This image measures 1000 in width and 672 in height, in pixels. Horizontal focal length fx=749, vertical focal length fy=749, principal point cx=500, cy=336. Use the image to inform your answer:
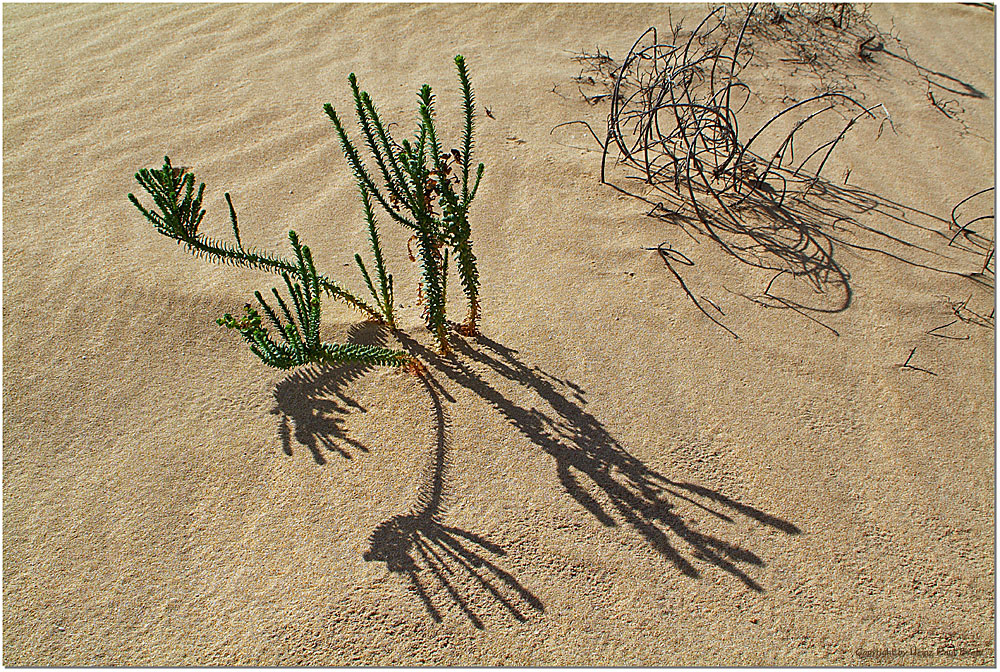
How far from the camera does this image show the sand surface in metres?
1.70

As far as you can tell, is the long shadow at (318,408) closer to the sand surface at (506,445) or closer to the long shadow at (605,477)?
the sand surface at (506,445)

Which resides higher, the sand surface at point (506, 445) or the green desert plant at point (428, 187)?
the green desert plant at point (428, 187)

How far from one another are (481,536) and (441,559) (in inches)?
4.5

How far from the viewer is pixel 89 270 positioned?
2.67 m

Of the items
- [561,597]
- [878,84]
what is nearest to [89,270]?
[561,597]

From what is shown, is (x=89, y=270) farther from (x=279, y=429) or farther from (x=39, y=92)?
(x=39, y=92)

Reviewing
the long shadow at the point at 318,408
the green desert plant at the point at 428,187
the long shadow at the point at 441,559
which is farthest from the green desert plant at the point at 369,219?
the long shadow at the point at 441,559

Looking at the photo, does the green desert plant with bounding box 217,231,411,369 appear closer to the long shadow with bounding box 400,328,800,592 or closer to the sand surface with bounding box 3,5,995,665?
the sand surface with bounding box 3,5,995,665

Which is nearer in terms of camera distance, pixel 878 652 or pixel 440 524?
pixel 878 652

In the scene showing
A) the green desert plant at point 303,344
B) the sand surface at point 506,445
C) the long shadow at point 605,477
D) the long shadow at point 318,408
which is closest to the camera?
the sand surface at point 506,445

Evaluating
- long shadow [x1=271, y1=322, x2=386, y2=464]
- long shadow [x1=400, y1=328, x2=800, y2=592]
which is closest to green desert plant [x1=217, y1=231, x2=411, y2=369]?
long shadow [x1=271, y1=322, x2=386, y2=464]

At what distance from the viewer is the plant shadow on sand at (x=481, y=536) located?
1.76 m

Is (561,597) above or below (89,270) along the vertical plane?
below

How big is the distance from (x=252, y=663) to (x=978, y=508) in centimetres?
180
